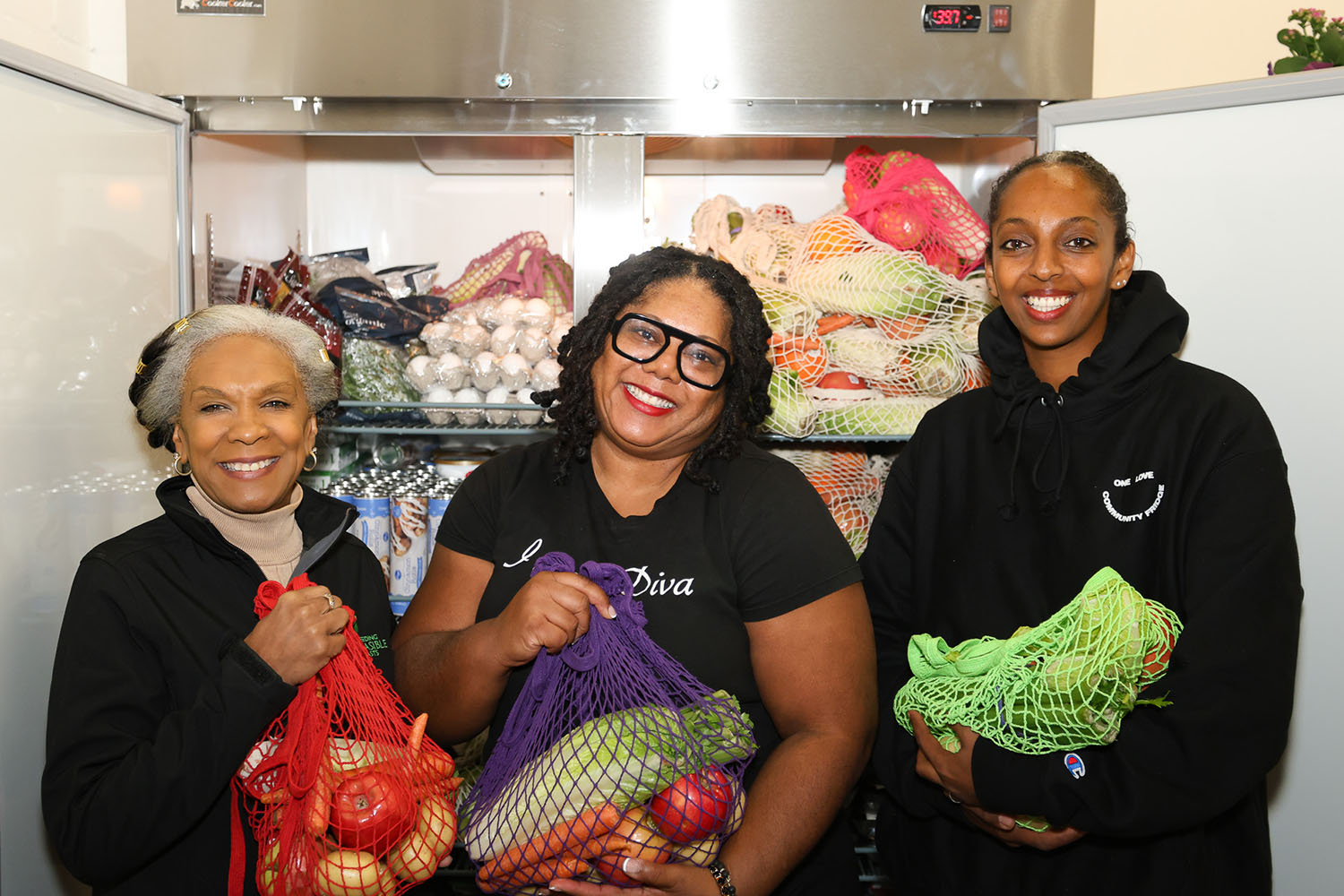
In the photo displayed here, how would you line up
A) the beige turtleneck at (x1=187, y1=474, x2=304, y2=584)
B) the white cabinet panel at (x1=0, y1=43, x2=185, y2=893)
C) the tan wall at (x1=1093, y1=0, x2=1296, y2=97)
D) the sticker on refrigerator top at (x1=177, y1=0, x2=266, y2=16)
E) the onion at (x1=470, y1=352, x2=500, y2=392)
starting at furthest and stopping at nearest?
the tan wall at (x1=1093, y1=0, x2=1296, y2=97)
the onion at (x1=470, y1=352, x2=500, y2=392)
the sticker on refrigerator top at (x1=177, y1=0, x2=266, y2=16)
the white cabinet panel at (x1=0, y1=43, x2=185, y2=893)
the beige turtleneck at (x1=187, y1=474, x2=304, y2=584)

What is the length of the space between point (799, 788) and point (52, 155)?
5.83 feet

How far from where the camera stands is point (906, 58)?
2.27 meters

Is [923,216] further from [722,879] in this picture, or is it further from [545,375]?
→ [722,879]

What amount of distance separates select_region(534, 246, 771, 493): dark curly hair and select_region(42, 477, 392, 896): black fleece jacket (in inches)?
19.9

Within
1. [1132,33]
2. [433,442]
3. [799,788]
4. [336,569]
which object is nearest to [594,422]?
[336,569]

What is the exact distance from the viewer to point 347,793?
1357 mm

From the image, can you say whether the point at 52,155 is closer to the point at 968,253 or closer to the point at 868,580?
the point at 868,580

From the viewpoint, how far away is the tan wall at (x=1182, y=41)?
10.2 feet

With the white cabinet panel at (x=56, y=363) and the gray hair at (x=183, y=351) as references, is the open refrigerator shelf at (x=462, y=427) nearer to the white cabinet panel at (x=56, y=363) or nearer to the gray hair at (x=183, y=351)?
the white cabinet panel at (x=56, y=363)

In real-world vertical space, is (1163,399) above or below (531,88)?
below

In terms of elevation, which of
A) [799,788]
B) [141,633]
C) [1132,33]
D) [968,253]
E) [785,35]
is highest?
[1132,33]

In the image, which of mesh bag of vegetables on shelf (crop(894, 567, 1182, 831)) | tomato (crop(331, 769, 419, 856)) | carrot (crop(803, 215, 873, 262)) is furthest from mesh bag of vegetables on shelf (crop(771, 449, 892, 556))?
tomato (crop(331, 769, 419, 856))

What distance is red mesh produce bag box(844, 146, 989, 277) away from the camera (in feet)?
8.08

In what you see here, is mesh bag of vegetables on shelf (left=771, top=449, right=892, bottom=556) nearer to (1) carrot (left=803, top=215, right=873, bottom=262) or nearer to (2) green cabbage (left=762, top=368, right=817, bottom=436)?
(2) green cabbage (left=762, top=368, right=817, bottom=436)
